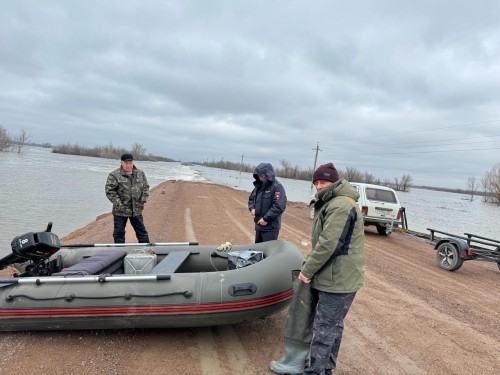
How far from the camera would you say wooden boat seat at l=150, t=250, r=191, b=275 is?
418cm

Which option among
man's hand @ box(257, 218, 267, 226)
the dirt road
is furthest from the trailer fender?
man's hand @ box(257, 218, 267, 226)

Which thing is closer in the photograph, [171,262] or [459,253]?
[171,262]

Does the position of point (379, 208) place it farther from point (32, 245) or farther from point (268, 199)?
point (32, 245)

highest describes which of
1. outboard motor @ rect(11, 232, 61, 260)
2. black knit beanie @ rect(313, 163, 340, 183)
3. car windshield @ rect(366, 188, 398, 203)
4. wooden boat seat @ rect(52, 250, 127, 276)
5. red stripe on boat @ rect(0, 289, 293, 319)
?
black knit beanie @ rect(313, 163, 340, 183)

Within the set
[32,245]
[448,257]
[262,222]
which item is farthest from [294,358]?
[448,257]

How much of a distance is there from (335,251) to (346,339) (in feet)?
5.67

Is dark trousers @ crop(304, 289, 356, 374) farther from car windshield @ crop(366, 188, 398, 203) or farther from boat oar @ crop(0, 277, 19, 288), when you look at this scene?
car windshield @ crop(366, 188, 398, 203)

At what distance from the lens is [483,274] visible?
770 centimetres

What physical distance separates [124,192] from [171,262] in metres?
2.18

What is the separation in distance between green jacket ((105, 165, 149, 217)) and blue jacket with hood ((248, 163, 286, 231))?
2208 millimetres

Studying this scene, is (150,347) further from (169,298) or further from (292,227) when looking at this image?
(292,227)

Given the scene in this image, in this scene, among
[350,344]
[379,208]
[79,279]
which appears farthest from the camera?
[379,208]

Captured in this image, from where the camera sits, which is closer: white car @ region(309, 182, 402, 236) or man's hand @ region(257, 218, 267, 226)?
man's hand @ region(257, 218, 267, 226)

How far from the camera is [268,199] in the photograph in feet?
16.7
